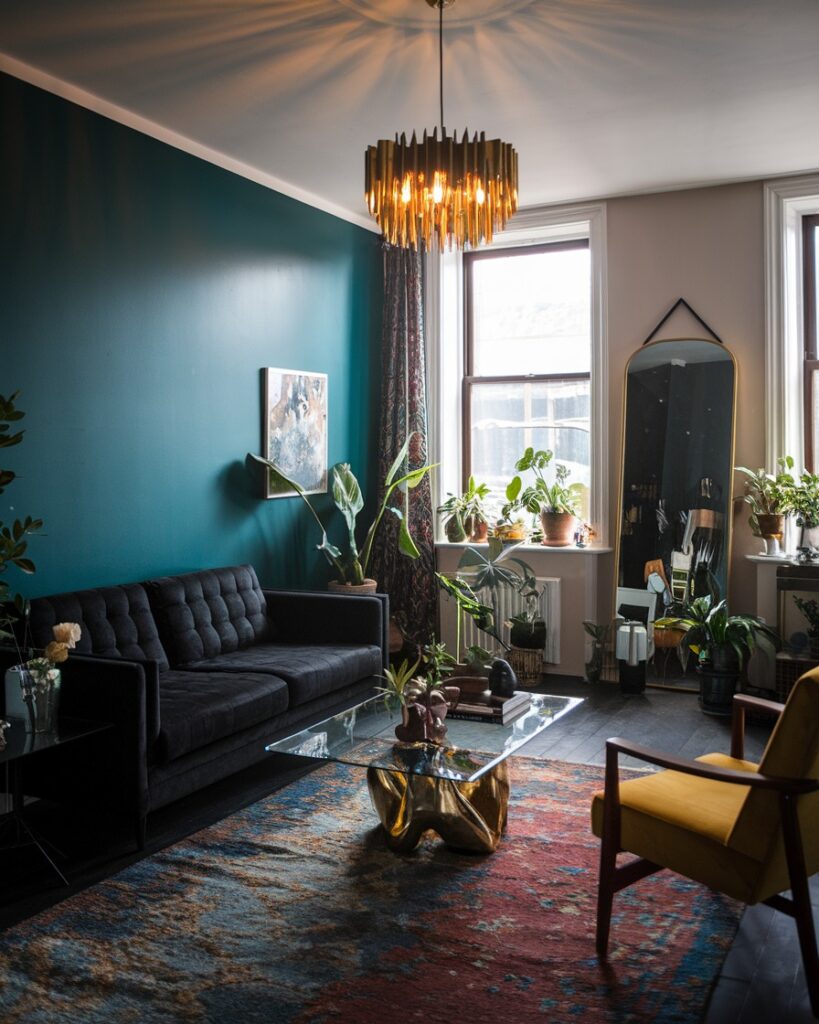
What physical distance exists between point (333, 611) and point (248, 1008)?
9.48ft

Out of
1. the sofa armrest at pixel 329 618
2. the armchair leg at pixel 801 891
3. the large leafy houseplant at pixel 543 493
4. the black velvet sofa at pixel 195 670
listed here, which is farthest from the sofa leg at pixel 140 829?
the large leafy houseplant at pixel 543 493

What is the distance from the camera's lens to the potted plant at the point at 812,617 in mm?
5324

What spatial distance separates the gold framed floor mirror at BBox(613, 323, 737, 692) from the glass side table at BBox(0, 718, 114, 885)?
11.4ft

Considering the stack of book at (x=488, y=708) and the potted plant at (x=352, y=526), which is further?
the potted plant at (x=352, y=526)

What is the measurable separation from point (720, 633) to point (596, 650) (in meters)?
0.93

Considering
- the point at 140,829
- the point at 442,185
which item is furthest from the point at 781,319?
the point at 140,829

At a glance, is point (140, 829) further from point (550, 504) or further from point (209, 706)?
point (550, 504)

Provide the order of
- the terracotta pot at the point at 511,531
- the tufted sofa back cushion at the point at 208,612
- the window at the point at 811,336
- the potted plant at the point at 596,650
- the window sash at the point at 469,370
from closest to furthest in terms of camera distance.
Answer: the tufted sofa back cushion at the point at 208,612 < the window at the point at 811,336 < the potted plant at the point at 596,650 < the terracotta pot at the point at 511,531 < the window sash at the point at 469,370

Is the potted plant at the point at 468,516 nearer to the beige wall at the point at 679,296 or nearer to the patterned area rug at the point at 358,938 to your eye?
the beige wall at the point at 679,296

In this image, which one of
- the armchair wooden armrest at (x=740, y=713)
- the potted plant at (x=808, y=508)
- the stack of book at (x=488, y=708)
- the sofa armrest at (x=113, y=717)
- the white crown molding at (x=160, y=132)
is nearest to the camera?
the armchair wooden armrest at (x=740, y=713)

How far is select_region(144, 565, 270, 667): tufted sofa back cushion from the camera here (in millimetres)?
4590

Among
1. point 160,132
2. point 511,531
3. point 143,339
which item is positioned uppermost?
point 160,132

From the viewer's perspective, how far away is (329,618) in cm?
524

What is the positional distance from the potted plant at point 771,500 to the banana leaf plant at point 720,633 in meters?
0.48
